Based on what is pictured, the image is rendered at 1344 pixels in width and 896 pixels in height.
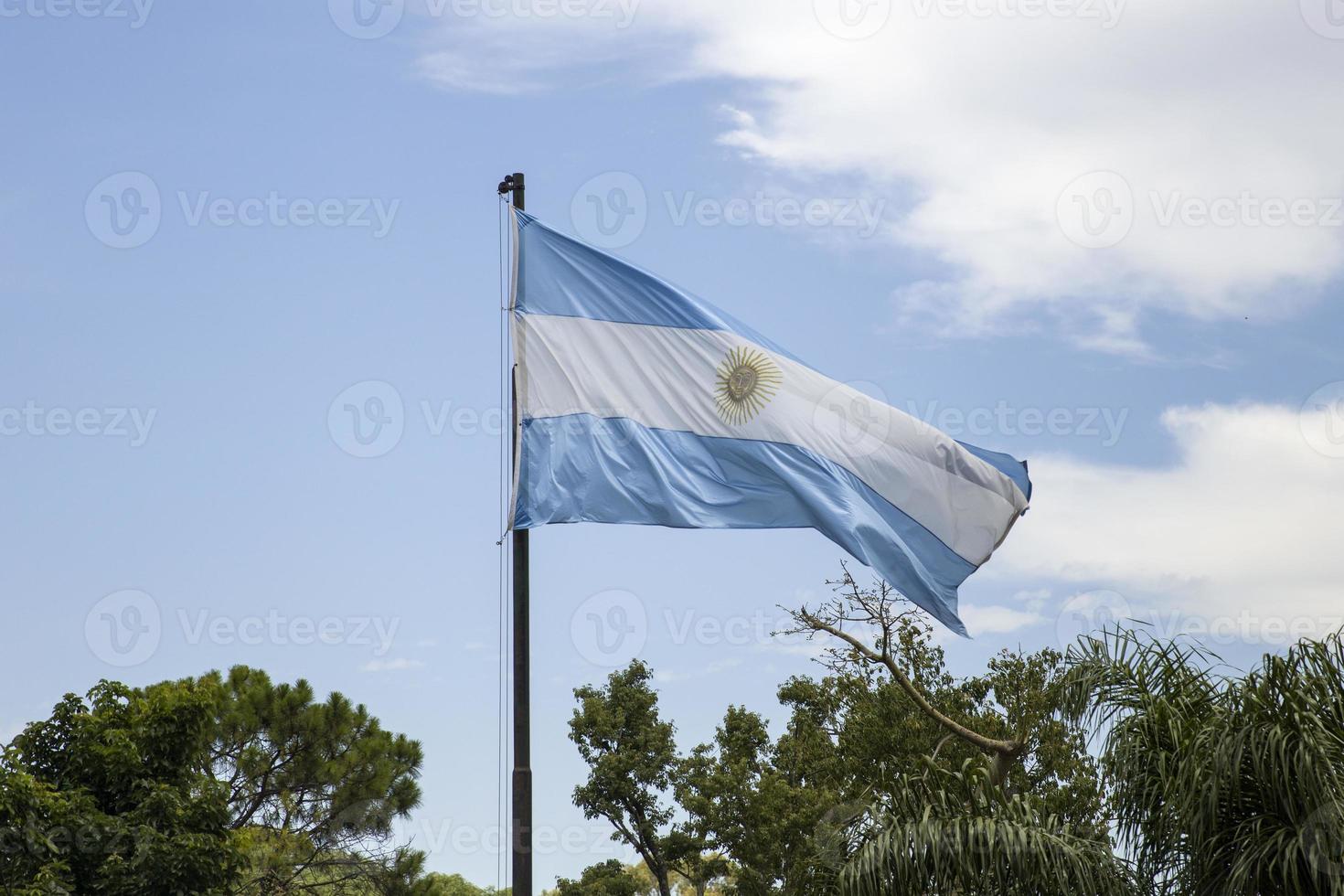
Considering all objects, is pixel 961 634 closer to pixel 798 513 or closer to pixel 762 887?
pixel 798 513

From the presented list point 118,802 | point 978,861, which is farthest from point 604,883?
point 978,861

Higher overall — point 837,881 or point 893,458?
point 893,458

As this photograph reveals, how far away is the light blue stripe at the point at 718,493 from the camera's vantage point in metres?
12.2

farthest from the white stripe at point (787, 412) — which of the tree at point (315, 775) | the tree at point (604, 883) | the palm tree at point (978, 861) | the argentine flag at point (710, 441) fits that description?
the tree at point (604, 883)

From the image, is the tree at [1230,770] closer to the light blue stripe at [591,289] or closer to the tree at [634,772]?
the light blue stripe at [591,289]

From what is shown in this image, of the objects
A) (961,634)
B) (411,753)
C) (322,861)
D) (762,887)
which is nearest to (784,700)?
(762,887)

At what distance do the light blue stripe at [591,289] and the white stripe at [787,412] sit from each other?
9cm

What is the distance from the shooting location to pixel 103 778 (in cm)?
1628

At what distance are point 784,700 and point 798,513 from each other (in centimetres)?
2332

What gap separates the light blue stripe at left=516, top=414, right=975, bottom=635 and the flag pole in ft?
1.02

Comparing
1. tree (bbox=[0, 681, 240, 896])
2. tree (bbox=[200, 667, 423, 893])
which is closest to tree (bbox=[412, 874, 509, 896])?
tree (bbox=[200, 667, 423, 893])

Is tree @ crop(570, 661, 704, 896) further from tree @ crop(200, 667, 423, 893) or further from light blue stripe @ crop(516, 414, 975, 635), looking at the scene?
light blue stripe @ crop(516, 414, 975, 635)

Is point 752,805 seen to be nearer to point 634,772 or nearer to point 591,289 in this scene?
point 634,772

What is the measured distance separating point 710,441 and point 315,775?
18.2m
